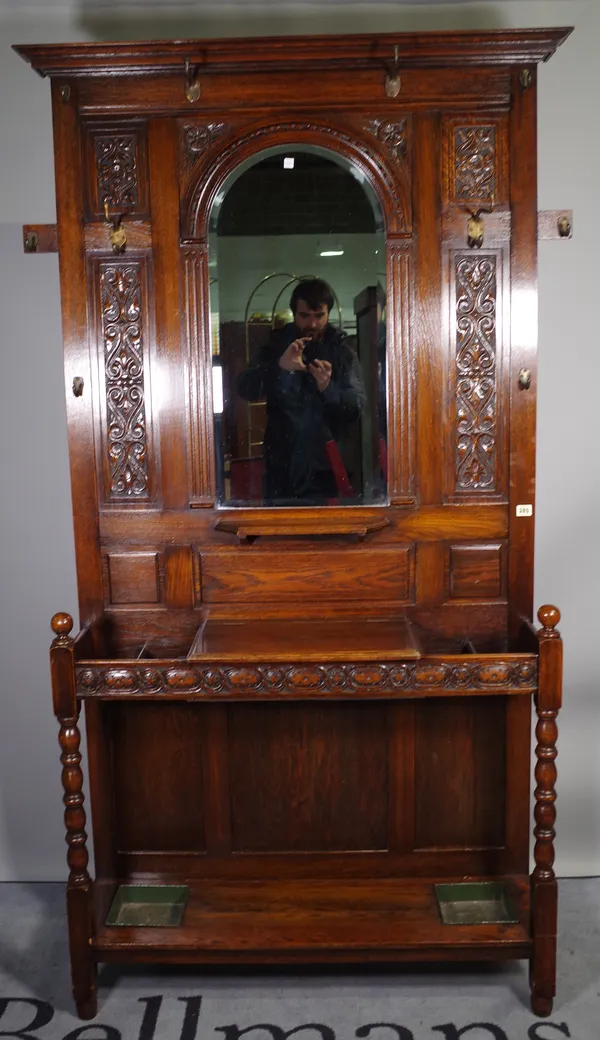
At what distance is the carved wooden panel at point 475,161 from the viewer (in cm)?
248

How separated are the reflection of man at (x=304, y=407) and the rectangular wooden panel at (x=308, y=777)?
2.32ft

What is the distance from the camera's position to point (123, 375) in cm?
257

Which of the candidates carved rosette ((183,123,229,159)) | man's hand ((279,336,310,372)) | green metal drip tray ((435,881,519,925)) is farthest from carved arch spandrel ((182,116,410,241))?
green metal drip tray ((435,881,519,925))

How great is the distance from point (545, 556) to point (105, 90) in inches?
77.8

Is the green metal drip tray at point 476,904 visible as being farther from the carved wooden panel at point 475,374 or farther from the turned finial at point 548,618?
the carved wooden panel at point 475,374

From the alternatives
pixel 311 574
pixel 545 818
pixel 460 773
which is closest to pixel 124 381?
pixel 311 574

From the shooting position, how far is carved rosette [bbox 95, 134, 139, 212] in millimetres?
2496

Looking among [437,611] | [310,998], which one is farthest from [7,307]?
[310,998]

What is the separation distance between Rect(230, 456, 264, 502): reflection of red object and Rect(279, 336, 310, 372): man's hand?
0.27 m

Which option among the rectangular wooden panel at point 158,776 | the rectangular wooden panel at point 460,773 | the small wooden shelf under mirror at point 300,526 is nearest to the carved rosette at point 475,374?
the small wooden shelf under mirror at point 300,526

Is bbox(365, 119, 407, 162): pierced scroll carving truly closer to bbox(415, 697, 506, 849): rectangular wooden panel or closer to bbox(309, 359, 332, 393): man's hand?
bbox(309, 359, 332, 393): man's hand

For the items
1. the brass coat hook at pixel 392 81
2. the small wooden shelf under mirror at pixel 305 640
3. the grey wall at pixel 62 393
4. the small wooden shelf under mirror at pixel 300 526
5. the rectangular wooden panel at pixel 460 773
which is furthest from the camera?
the grey wall at pixel 62 393

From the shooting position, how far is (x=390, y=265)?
2.51 m

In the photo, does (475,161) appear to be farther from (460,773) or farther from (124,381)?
(460,773)
